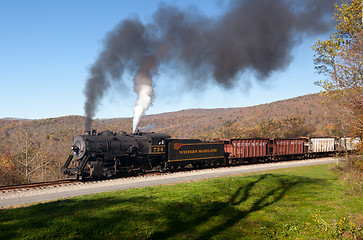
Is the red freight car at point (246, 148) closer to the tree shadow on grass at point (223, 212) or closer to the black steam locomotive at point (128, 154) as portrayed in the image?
the black steam locomotive at point (128, 154)

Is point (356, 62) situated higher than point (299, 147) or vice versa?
point (356, 62)

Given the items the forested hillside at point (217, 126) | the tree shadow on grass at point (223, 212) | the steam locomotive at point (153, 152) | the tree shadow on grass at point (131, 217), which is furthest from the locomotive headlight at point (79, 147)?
the forested hillside at point (217, 126)

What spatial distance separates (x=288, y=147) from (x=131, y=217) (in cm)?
2893

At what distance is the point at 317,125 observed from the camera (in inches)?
2778

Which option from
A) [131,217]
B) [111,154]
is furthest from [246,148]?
[131,217]

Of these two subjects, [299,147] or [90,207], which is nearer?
[90,207]

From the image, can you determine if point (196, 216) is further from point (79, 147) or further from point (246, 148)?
point (246, 148)

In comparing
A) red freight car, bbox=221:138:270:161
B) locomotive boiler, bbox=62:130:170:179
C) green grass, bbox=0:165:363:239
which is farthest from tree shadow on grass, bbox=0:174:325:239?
red freight car, bbox=221:138:270:161

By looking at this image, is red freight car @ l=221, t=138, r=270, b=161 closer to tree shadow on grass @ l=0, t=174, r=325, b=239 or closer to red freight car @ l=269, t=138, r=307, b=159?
red freight car @ l=269, t=138, r=307, b=159

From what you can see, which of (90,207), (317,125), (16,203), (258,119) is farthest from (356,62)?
(258,119)

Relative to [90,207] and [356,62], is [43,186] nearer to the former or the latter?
[90,207]

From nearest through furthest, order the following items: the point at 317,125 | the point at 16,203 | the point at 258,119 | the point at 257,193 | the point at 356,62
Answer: the point at 356,62 → the point at 16,203 → the point at 257,193 → the point at 317,125 → the point at 258,119

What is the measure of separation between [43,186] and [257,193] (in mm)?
12745

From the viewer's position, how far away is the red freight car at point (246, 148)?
2858 centimetres
